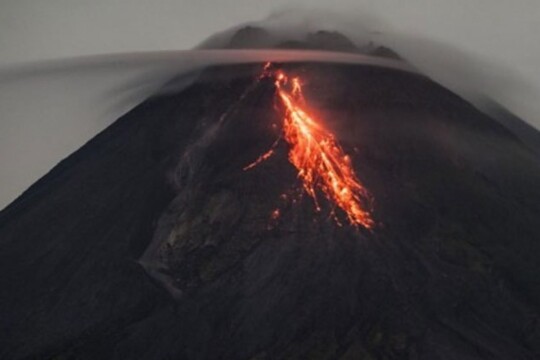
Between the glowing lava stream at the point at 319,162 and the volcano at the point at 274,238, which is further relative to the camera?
the glowing lava stream at the point at 319,162

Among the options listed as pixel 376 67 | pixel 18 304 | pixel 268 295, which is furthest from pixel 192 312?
pixel 376 67

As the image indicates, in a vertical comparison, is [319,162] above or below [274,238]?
above

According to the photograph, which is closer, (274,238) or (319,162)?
(274,238)

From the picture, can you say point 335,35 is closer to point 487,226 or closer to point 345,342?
point 487,226
